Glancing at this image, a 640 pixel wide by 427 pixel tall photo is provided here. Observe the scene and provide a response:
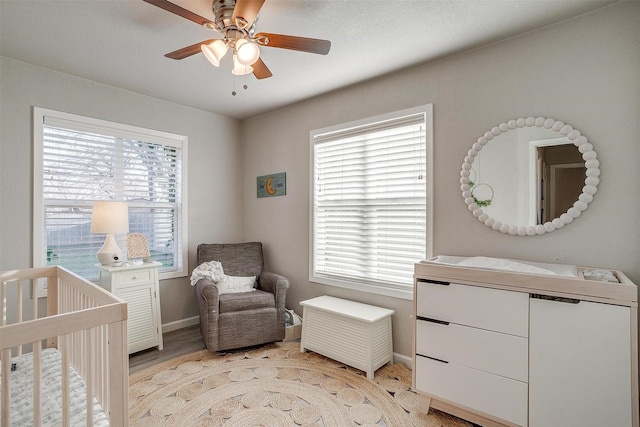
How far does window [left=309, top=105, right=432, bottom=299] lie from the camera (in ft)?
8.52

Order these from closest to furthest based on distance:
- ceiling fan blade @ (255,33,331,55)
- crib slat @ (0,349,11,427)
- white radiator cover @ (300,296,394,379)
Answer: crib slat @ (0,349,11,427) < ceiling fan blade @ (255,33,331,55) < white radiator cover @ (300,296,394,379)

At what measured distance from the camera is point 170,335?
3275 mm

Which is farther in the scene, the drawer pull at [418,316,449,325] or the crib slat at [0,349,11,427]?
the drawer pull at [418,316,449,325]

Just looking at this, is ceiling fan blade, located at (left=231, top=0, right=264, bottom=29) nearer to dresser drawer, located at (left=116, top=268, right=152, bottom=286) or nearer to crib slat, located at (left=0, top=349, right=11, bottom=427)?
crib slat, located at (left=0, top=349, right=11, bottom=427)

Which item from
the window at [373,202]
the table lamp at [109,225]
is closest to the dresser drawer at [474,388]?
the window at [373,202]

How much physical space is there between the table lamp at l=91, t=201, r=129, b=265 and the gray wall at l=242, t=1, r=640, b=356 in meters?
1.87

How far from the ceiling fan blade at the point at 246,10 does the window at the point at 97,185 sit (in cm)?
215

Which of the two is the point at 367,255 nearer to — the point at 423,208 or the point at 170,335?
the point at 423,208

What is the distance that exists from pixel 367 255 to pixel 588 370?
1690 millimetres

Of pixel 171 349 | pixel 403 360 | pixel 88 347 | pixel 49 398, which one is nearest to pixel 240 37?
pixel 88 347

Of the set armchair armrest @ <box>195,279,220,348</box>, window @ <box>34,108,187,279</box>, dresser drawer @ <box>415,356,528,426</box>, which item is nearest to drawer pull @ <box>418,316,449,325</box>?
dresser drawer @ <box>415,356,528,426</box>

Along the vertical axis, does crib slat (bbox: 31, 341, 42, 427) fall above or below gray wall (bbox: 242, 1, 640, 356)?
below

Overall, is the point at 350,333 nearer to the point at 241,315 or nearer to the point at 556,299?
the point at 241,315

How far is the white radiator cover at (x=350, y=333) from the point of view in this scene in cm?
243
